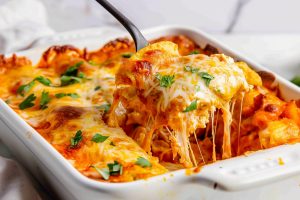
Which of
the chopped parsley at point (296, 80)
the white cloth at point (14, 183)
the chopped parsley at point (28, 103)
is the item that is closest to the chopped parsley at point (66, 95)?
the chopped parsley at point (28, 103)

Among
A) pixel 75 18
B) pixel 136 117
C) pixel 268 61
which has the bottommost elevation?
pixel 75 18

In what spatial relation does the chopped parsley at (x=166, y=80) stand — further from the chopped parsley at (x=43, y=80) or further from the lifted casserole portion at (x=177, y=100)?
the chopped parsley at (x=43, y=80)

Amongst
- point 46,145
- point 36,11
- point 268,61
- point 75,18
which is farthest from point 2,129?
point 75,18

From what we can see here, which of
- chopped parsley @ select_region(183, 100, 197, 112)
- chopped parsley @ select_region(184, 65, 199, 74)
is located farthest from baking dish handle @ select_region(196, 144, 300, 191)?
chopped parsley @ select_region(184, 65, 199, 74)

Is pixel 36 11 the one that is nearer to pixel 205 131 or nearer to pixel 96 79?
pixel 96 79

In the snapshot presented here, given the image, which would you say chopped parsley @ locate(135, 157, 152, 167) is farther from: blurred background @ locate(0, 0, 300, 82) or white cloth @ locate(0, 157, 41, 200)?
blurred background @ locate(0, 0, 300, 82)

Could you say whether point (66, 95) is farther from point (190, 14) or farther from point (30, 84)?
point (190, 14)
